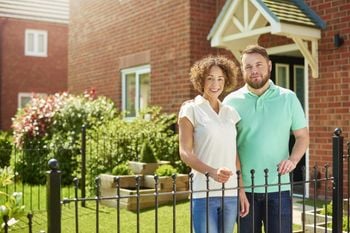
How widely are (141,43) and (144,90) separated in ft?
3.55

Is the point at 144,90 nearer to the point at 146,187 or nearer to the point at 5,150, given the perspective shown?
the point at 5,150

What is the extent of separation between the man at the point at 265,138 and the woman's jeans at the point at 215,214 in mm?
188

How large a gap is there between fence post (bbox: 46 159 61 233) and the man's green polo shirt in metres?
1.48

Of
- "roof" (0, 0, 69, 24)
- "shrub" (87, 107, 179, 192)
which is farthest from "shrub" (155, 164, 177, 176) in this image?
"roof" (0, 0, 69, 24)

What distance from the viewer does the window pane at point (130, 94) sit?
38.8 feet

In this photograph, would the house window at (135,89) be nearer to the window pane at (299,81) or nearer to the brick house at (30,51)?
the window pane at (299,81)

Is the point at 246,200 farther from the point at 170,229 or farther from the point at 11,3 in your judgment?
the point at 11,3

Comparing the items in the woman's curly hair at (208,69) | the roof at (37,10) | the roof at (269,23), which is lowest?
the woman's curly hair at (208,69)

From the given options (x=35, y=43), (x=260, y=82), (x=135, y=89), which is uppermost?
(x=35, y=43)

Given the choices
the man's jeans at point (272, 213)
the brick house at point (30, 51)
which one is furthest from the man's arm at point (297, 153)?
the brick house at point (30, 51)

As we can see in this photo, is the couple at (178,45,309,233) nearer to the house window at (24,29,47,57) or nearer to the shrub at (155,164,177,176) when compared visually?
the shrub at (155,164,177,176)

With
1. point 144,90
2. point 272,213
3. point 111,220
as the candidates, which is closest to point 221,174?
point 272,213

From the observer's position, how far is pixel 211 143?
3.29 meters

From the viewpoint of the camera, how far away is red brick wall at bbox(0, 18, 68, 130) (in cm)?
2114
